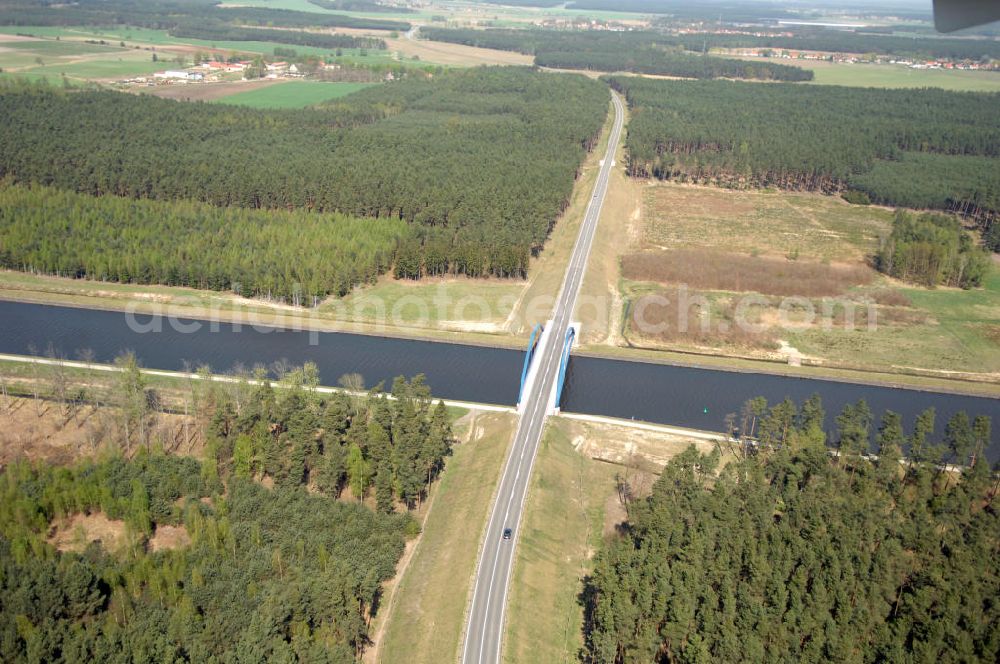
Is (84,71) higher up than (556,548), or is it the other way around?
(84,71)

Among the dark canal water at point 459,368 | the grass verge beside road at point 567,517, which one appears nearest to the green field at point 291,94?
the dark canal water at point 459,368

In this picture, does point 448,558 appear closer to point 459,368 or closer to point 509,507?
point 509,507

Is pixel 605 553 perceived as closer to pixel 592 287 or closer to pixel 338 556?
pixel 338 556

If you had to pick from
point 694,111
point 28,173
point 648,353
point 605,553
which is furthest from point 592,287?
point 694,111

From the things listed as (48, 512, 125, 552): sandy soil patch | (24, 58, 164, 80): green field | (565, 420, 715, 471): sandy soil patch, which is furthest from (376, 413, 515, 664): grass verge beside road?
(24, 58, 164, 80): green field

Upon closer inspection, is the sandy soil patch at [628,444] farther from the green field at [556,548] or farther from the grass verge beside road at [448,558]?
the grass verge beside road at [448,558]

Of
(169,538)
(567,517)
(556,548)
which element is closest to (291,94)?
(169,538)
